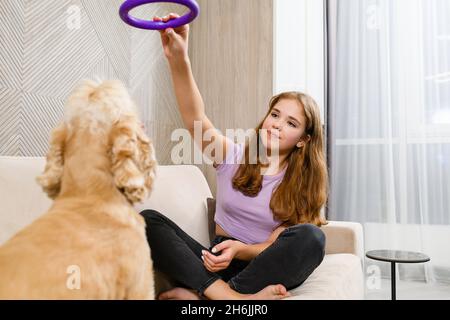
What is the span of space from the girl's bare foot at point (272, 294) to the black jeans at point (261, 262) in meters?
0.06

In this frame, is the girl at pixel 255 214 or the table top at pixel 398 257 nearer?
the girl at pixel 255 214

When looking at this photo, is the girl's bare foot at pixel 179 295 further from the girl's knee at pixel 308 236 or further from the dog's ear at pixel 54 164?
the dog's ear at pixel 54 164

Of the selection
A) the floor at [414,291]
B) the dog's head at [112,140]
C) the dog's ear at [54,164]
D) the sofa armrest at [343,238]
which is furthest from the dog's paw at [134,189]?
the floor at [414,291]

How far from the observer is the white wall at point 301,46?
289 centimetres

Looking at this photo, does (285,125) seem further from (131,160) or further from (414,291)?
(414,291)

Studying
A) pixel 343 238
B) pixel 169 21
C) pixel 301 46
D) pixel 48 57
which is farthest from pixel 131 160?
pixel 301 46

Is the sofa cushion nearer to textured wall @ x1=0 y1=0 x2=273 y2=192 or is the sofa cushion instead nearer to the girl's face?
the girl's face

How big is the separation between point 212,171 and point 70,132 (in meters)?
2.14

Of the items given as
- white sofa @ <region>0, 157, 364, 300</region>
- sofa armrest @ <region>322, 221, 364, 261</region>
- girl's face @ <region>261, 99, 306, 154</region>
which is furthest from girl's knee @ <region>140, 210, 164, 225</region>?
sofa armrest @ <region>322, 221, 364, 261</region>

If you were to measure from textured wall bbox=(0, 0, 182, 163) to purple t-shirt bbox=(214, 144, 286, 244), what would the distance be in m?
0.85

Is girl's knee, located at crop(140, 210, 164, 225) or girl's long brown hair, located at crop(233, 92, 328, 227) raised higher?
girl's long brown hair, located at crop(233, 92, 328, 227)

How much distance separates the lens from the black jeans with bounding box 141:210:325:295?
1.22 meters

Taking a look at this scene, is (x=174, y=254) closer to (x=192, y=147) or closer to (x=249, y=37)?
(x=192, y=147)

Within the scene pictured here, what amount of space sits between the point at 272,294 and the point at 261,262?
0.34 feet
